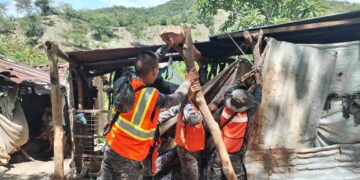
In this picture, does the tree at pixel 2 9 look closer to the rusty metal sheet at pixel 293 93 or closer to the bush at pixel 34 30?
the bush at pixel 34 30

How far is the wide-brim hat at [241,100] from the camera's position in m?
4.54

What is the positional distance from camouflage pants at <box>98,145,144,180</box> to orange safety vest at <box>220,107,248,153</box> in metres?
1.32

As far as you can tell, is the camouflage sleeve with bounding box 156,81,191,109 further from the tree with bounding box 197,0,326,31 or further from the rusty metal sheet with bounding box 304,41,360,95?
the tree with bounding box 197,0,326,31

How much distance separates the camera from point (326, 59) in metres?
4.43

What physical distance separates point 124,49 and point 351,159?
342cm

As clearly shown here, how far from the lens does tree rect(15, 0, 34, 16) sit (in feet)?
180

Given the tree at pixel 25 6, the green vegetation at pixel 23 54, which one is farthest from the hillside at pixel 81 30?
the tree at pixel 25 6

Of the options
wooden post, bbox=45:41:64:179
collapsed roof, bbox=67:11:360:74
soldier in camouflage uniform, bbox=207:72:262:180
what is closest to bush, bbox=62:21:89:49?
collapsed roof, bbox=67:11:360:74

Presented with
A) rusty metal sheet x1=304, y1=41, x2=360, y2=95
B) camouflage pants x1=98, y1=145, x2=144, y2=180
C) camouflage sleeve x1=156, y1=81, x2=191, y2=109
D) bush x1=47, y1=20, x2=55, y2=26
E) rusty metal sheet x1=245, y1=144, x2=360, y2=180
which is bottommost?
rusty metal sheet x1=245, y1=144, x2=360, y2=180

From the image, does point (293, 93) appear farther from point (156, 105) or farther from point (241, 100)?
point (156, 105)

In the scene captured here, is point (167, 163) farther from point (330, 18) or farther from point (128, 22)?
point (128, 22)

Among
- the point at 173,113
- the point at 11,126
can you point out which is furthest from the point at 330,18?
the point at 11,126

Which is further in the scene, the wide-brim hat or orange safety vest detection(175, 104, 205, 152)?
orange safety vest detection(175, 104, 205, 152)

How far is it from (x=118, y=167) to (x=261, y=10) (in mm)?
10074
